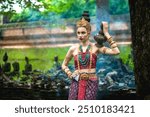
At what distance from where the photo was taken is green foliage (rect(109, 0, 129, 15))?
13.5ft

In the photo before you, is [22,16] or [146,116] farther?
[22,16]

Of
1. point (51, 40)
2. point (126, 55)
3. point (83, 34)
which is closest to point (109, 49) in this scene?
point (126, 55)

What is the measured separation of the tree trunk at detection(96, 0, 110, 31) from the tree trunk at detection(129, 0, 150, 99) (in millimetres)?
Result: 344

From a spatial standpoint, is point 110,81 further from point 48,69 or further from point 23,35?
point 23,35

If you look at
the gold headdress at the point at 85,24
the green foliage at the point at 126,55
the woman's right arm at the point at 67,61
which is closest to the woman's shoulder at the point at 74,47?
the woman's right arm at the point at 67,61

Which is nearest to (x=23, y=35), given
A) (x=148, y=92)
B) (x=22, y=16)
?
(x=22, y=16)

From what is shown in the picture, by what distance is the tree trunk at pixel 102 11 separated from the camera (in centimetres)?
417

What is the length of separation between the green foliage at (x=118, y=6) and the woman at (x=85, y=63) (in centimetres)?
20

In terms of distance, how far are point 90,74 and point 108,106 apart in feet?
1.30

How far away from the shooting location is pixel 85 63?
13.3ft

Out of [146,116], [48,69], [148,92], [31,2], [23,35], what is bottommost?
[146,116]

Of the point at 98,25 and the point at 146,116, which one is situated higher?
the point at 98,25

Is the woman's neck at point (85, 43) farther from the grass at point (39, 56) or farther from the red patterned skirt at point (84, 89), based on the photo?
the red patterned skirt at point (84, 89)

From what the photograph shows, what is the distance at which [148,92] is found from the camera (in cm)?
394
